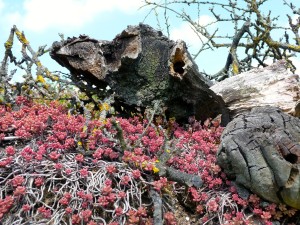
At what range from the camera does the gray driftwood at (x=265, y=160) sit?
3.28 metres

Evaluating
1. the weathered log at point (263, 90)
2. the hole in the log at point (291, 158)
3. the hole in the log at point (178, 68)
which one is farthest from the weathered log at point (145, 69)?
the hole in the log at point (291, 158)

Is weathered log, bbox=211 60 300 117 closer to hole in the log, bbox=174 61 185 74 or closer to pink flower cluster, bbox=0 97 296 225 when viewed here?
hole in the log, bbox=174 61 185 74

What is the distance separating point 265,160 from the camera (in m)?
3.37

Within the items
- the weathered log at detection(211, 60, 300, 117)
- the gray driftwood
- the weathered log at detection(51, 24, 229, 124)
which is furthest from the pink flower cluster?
the weathered log at detection(211, 60, 300, 117)

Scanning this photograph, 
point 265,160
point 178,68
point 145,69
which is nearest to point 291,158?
point 265,160

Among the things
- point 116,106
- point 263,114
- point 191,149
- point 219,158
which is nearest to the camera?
point 219,158

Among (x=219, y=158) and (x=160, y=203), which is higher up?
(x=219, y=158)

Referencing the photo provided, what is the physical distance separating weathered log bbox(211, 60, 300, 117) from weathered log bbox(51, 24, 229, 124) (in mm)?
201

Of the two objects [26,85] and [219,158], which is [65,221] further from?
[26,85]

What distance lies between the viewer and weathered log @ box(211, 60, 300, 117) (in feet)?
15.7

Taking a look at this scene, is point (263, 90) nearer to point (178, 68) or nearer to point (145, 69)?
point (178, 68)

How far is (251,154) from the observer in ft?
11.1

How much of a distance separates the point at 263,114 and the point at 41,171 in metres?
2.25

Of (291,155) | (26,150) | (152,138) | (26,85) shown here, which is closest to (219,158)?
(291,155)
